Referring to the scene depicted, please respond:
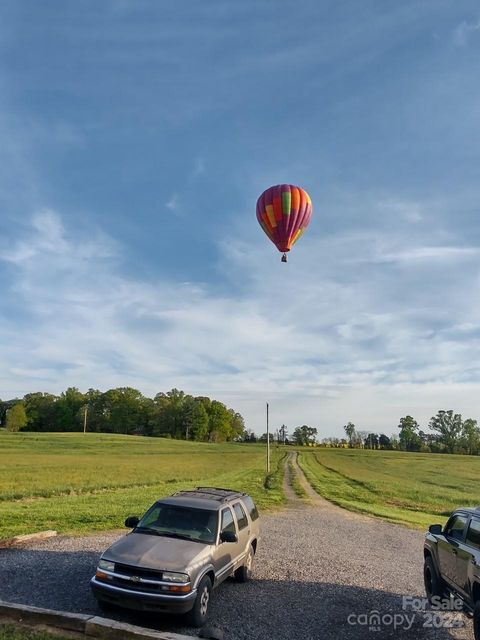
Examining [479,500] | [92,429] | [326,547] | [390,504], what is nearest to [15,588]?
[326,547]

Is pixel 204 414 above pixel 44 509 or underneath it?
above

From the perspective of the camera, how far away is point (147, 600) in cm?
742

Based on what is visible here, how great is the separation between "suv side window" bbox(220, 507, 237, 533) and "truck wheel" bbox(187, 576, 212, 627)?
1.23 meters

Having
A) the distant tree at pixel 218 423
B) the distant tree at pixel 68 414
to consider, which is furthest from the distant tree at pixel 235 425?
the distant tree at pixel 68 414

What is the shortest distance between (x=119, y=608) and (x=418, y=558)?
34.2 feet

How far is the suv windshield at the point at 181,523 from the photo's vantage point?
29.2 feet

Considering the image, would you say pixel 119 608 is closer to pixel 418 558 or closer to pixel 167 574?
pixel 167 574

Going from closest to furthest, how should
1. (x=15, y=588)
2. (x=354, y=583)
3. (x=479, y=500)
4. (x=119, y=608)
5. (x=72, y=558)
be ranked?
1. (x=119, y=608)
2. (x=15, y=588)
3. (x=354, y=583)
4. (x=72, y=558)
5. (x=479, y=500)

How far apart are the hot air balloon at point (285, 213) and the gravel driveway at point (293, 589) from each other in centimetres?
1621

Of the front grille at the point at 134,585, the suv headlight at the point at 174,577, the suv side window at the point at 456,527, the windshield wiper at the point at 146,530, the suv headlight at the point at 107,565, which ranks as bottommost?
the front grille at the point at 134,585

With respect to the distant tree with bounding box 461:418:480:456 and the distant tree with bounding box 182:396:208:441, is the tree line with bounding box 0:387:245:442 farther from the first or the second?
the distant tree with bounding box 461:418:480:456

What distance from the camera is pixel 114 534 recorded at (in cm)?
1529

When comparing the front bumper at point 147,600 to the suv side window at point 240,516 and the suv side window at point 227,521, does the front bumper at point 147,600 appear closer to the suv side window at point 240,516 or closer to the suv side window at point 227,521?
the suv side window at point 227,521

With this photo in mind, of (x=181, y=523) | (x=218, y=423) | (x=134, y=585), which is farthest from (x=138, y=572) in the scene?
(x=218, y=423)
